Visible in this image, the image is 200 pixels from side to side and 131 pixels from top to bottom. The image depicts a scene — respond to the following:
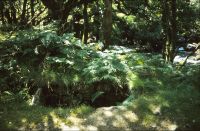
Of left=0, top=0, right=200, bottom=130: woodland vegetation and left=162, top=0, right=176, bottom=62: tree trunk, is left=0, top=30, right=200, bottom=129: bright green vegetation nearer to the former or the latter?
left=0, top=0, right=200, bottom=130: woodland vegetation

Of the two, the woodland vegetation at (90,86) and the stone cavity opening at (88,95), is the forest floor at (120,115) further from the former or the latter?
the stone cavity opening at (88,95)

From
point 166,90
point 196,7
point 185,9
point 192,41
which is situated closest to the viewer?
point 166,90

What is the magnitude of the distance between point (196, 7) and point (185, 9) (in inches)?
210

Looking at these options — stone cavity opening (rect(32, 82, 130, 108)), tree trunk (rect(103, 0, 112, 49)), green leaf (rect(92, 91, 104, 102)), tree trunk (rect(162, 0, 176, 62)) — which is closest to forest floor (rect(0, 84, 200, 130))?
green leaf (rect(92, 91, 104, 102))

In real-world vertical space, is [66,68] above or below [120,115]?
above

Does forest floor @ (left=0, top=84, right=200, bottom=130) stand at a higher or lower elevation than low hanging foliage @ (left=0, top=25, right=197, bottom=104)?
lower

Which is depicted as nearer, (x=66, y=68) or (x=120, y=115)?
(x=120, y=115)

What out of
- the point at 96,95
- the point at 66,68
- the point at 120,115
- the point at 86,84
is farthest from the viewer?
the point at 66,68

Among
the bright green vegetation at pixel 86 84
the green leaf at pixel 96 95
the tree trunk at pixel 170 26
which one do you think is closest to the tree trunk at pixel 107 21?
the bright green vegetation at pixel 86 84

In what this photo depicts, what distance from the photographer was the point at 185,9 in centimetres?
1930

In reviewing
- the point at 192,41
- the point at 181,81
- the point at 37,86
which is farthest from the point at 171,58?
the point at 192,41

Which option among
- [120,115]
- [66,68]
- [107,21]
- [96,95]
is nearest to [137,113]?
[120,115]

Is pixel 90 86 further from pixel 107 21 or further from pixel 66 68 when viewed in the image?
pixel 107 21

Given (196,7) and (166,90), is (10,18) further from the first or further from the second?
(196,7)
